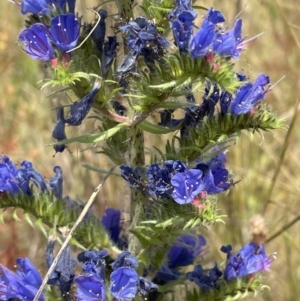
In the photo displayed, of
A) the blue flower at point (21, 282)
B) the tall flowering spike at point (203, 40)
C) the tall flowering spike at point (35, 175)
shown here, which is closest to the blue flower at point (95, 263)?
the blue flower at point (21, 282)

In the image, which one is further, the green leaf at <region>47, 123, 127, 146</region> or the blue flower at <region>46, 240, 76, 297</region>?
the blue flower at <region>46, 240, 76, 297</region>

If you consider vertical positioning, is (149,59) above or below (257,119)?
above

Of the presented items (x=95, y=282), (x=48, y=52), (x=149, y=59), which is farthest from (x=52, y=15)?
(x=95, y=282)

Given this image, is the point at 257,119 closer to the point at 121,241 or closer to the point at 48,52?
the point at 48,52

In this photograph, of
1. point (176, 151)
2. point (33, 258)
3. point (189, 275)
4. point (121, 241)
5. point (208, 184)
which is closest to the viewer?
point (208, 184)

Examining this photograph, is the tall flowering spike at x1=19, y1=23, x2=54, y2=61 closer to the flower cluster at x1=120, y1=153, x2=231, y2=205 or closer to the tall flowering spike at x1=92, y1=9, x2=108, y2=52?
the tall flowering spike at x1=92, y1=9, x2=108, y2=52

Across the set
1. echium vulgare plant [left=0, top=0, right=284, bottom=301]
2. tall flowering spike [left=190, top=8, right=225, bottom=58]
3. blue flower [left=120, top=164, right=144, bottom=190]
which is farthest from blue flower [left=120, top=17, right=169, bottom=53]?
blue flower [left=120, top=164, right=144, bottom=190]

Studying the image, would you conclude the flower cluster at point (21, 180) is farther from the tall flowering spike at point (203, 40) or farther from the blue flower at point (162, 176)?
the tall flowering spike at point (203, 40)
